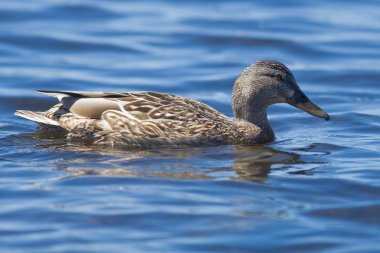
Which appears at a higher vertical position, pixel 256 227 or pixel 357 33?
pixel 357 33

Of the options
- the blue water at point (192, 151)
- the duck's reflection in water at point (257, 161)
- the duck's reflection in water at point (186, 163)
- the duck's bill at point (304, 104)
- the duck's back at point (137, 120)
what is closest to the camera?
the blue water at point (192, 151)

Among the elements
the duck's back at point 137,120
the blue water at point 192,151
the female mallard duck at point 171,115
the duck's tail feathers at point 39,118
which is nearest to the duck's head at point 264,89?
the female mallard duck at point 171,115

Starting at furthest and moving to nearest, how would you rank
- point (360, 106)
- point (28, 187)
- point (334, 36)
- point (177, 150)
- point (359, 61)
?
point (334, 36) → point (359, 61) → point (360, 106) → point (177, 150) → point (28, 187)

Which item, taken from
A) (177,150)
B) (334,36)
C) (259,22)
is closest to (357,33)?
(334,36)

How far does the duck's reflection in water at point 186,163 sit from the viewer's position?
11.8 metres

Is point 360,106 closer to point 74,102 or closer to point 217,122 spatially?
point 217,122

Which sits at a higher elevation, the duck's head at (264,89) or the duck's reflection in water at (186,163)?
the duck's head at (264,89)

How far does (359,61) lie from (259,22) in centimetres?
361

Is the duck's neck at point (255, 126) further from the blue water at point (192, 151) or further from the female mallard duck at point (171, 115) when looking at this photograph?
the blue water at point (192, 151)

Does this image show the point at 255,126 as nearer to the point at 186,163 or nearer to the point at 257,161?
the point at 257,161

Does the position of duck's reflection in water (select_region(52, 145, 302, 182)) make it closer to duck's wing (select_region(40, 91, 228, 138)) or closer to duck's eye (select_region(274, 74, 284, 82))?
duck's wing (select_region(40, 91, 228, 138))

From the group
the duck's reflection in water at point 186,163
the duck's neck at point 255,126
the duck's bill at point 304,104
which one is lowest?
the duck's reflection in water at point 186,163

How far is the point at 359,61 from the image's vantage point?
19859 millimetres

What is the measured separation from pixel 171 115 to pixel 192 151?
541mm
